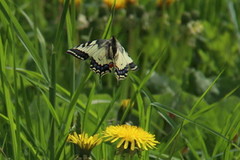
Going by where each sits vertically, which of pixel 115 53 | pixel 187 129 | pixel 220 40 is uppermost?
pixel 115 53

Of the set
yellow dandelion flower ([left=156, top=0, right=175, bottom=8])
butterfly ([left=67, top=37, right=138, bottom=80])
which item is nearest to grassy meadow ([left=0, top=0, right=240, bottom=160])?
yellow dandelion flower ([left=156, top=0, right=175, bottom=8])

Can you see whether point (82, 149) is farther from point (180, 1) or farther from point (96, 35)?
point (180, 1)

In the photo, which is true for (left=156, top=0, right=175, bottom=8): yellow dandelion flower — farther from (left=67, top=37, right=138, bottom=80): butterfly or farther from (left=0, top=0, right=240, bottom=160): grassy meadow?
(left=67, top=37, right=138, bottom=80): butterfly

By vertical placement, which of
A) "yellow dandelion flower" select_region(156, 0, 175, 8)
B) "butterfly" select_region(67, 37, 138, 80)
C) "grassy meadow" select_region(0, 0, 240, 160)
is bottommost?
"grassy meadow" select_region(0, 0, 240, 160)

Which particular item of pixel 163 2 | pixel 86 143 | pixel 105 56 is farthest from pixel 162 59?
pixel 86 143

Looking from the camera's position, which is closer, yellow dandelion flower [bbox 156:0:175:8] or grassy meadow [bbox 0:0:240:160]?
grassy meadow [bbox 0:0:240:160]

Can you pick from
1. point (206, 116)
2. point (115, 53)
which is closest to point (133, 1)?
point (206, 116)

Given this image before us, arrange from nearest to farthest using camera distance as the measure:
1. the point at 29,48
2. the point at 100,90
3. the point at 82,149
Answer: the point at 82,149 → the point at 29,48 → the point at 100,90

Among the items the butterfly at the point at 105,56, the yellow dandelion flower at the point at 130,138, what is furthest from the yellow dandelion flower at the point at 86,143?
the butterfly at the point at 105,56
